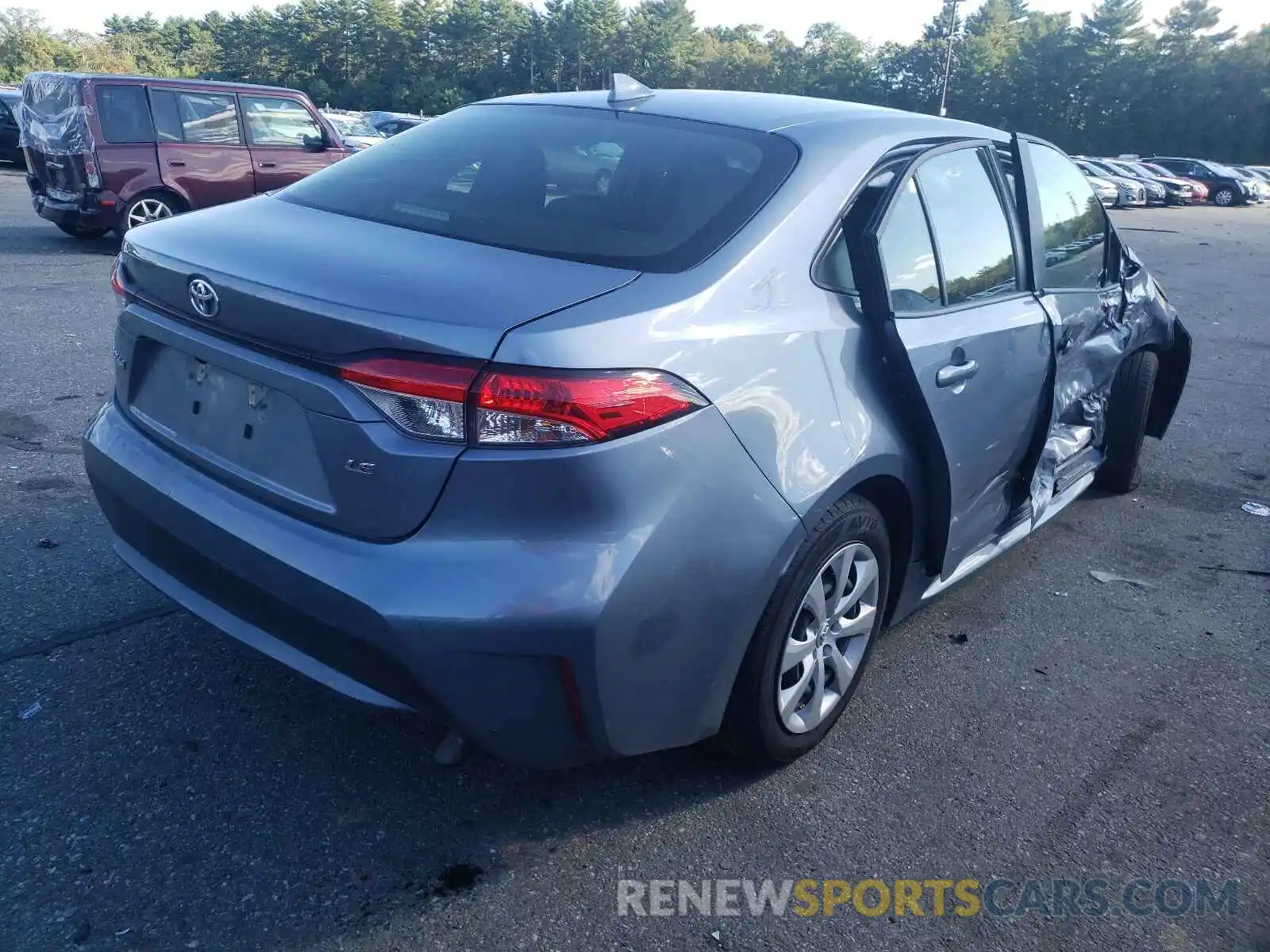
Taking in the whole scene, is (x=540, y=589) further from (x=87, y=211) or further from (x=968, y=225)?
(x=87, y=211)

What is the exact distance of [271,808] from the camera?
101 inches

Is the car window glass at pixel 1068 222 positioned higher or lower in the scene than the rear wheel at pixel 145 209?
higher

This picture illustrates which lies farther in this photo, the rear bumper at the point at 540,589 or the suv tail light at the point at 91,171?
the suv tail light at the point at 91,171

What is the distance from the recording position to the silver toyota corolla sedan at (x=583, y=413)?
211cm

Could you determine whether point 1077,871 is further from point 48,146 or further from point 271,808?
point 48,146

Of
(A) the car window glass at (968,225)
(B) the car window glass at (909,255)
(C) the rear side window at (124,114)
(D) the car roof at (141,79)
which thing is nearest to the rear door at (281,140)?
(D) the car roof at (141,79)

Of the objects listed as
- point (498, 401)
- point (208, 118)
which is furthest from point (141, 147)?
point (498, 401)

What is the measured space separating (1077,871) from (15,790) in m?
2.54

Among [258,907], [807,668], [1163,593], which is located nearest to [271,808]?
[258,907]

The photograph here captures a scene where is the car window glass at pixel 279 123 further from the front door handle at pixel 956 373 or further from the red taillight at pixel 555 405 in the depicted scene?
the red taillight at pixel 555 405

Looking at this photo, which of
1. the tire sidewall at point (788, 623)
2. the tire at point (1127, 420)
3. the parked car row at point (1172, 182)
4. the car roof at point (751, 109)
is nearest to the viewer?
the tire sidewall at point (788, 623)

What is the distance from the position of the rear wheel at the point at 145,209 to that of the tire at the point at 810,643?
9.86 metres

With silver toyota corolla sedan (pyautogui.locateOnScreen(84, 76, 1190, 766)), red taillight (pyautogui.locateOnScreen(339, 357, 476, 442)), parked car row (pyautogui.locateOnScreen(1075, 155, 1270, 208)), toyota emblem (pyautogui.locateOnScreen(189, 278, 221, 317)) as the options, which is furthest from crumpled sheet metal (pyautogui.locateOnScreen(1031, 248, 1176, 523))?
parked car row (pyautogui.locateOnScreen(1075, 155, 1270, 208))

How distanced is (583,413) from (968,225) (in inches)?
71.8
